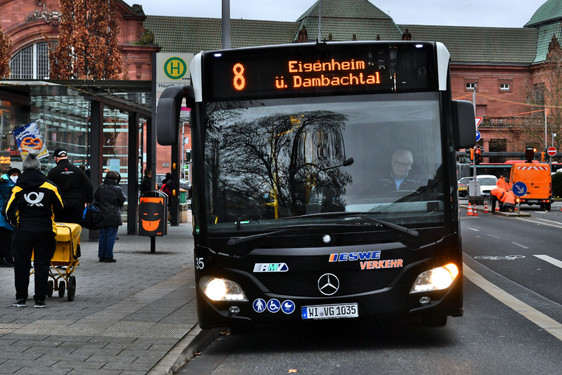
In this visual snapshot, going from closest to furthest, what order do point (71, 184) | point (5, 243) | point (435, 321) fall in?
1. point (435, 321)
2. point (71, 184)
3. point (5, 243)

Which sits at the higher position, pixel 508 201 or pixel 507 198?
pixel 507 198

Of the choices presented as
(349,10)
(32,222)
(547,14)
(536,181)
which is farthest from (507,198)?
(547,14)

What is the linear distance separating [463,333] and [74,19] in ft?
138

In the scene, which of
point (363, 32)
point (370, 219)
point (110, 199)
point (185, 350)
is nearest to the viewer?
point (185, 350)

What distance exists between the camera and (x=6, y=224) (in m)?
14.2

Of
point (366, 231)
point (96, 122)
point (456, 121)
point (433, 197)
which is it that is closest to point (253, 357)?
point (366, 231)

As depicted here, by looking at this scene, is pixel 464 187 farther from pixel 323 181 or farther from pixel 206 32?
pixel 323 181

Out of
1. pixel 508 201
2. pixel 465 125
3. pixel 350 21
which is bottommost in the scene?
pixel 508 201

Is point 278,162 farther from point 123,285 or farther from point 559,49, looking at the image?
point 559,49

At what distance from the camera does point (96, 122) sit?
65.6 feet

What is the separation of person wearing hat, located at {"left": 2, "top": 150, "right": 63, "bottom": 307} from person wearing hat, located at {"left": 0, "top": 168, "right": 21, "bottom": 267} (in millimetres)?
4095

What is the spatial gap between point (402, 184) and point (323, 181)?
0.67m

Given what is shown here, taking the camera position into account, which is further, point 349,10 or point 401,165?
point 349,10

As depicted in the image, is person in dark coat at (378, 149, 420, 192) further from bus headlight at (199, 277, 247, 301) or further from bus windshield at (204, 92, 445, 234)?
bus headlight at (199, 277, 247, 301)
